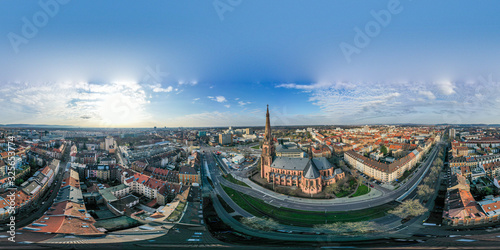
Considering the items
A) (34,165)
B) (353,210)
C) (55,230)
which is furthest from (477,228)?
(34,165)

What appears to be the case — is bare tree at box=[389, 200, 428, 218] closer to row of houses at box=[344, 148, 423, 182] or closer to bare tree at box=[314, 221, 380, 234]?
bare tree at box=[314, 221, 380, 234]

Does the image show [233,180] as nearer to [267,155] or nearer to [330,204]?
[267,155]

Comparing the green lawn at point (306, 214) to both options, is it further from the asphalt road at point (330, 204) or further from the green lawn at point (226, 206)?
the green lawn at point (226, 206)

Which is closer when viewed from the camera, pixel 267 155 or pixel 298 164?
pixel 298 164

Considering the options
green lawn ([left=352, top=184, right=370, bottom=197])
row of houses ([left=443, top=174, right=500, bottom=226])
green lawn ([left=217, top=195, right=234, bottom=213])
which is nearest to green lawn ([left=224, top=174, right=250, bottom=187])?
green lawn ([left=217, top=195, right=234, bottom=213])

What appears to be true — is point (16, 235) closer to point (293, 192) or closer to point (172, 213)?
point (172, 213)

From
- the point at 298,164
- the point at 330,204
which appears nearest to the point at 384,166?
the point at 298,164
